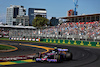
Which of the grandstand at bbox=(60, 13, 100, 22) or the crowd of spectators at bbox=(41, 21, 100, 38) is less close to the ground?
the grandstand at bbox=(60, 13, 100, 22)

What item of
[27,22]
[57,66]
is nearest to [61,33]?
[57,66]

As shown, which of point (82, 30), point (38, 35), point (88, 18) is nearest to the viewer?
point (82, 30)

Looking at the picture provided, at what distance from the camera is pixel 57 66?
11.0m

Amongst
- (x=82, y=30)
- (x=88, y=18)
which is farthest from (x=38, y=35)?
(x=88, y=18)

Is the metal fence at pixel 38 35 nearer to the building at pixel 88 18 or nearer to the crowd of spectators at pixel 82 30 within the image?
the crowd of spectators at pixel 82 30

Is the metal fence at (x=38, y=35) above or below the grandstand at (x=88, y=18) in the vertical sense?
below

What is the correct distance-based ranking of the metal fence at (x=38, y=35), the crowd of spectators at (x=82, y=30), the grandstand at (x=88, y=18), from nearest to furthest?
the metal fence at (x=38, y=35) < the crowd of spectators at (x=82, y=30) < the grandstand at (x=88, y=18)

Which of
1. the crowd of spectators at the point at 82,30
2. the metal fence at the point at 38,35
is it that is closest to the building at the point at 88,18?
the crowd of spectators at the point at 82,30

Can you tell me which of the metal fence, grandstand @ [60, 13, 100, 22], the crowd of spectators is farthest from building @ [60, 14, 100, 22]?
the metal fence

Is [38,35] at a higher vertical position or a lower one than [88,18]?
lower

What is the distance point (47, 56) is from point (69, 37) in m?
25.0

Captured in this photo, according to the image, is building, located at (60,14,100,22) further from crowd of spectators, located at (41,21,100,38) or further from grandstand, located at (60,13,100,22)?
crowd of spectators, located at (41,21,100,38)

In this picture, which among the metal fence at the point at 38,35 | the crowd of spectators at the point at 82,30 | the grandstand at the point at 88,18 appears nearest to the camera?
the metal fence at the point at 38,35

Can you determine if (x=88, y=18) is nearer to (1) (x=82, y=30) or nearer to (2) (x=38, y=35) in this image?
(1) (x=82, y=30)
